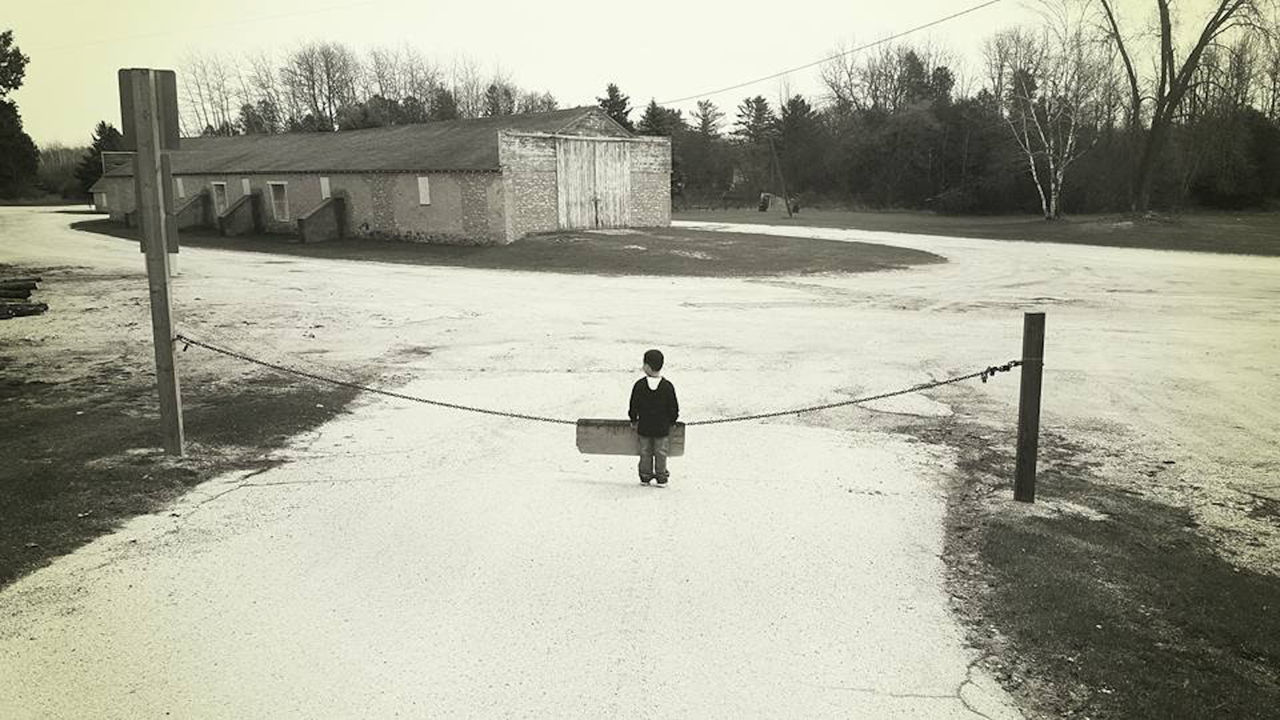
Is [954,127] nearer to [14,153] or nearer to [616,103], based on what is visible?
[616,103]

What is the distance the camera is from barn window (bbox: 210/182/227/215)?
40.9m

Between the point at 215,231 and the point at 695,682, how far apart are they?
137 ft

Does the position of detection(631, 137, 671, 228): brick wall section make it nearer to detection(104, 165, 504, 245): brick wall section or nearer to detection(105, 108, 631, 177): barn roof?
detection(105, 108, 631, 177): barn roof

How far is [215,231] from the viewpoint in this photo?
132ft

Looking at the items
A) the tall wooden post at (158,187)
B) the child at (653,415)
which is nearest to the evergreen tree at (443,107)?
the tall wooden post at (158,187)

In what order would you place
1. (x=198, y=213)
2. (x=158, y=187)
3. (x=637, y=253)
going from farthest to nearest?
1. (x=198, y=213)
2. (x=637, y=253)
3. (x=158, y=187)

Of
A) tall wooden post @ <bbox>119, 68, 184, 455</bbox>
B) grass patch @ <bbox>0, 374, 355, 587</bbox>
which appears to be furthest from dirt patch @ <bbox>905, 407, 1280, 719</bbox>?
tall wooden post @ <bbox>119, 68, 184, 455</bbox>

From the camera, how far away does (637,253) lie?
28.5m

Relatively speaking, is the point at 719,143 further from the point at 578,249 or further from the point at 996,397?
the point at 996,397

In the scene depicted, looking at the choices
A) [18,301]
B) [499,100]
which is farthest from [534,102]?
[18,301]

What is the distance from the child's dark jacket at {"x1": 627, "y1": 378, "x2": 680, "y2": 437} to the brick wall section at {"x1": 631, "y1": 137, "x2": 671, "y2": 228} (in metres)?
30.9

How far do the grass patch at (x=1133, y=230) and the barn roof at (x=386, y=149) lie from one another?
16491 millimetres

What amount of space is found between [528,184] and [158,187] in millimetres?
24352

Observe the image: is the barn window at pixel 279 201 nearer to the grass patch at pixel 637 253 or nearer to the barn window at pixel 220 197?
the grass patch at pixel 637 253
